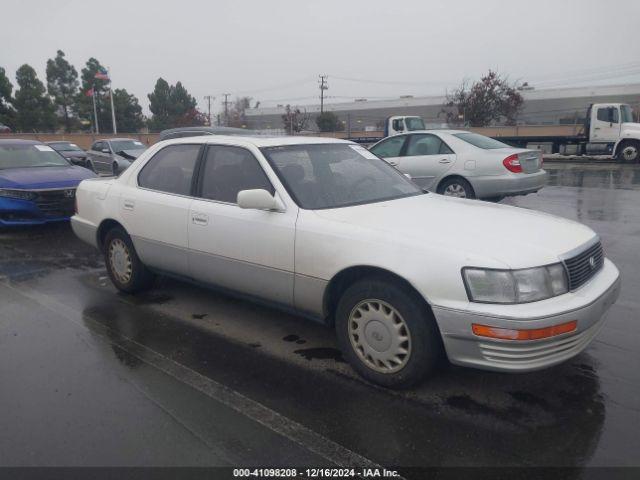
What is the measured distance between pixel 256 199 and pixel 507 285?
1.79 meters

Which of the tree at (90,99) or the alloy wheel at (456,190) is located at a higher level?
the tree at (90,99)

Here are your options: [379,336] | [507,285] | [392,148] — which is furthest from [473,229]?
[392,148]

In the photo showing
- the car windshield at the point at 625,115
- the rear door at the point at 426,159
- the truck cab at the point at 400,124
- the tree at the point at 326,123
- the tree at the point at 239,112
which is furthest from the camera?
the tree at the point at 239,112

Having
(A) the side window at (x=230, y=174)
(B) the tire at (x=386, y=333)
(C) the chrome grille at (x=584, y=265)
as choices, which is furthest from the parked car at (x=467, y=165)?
(B) the tire at (x=386, y=333)

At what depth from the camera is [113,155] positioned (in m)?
18.1

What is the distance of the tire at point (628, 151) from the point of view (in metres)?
19.0

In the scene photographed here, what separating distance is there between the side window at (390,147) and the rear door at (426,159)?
166 millimetres

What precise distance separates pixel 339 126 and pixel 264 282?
178 feet

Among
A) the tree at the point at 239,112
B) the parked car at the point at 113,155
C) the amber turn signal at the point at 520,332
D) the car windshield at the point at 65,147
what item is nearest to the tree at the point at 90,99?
the tree at the point at 239,112

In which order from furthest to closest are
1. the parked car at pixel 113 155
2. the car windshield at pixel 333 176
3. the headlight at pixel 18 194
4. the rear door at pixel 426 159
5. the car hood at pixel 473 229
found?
1. the parked car at pixel 113 155
2. the rear door at pixel 426 159
3. the headlight at pixel 18 194
4. the car windshield at pixel 333 176
5. the car hood at pixel 473 229

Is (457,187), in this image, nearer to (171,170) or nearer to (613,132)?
(171,170)

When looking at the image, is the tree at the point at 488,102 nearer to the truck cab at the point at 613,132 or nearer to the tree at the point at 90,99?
the truck cab at the point at 613,132

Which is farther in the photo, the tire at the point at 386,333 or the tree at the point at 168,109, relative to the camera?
the tree at the point at 168,109

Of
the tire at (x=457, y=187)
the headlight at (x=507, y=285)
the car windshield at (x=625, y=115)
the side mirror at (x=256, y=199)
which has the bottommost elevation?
the tire at (x=457, y=187)
